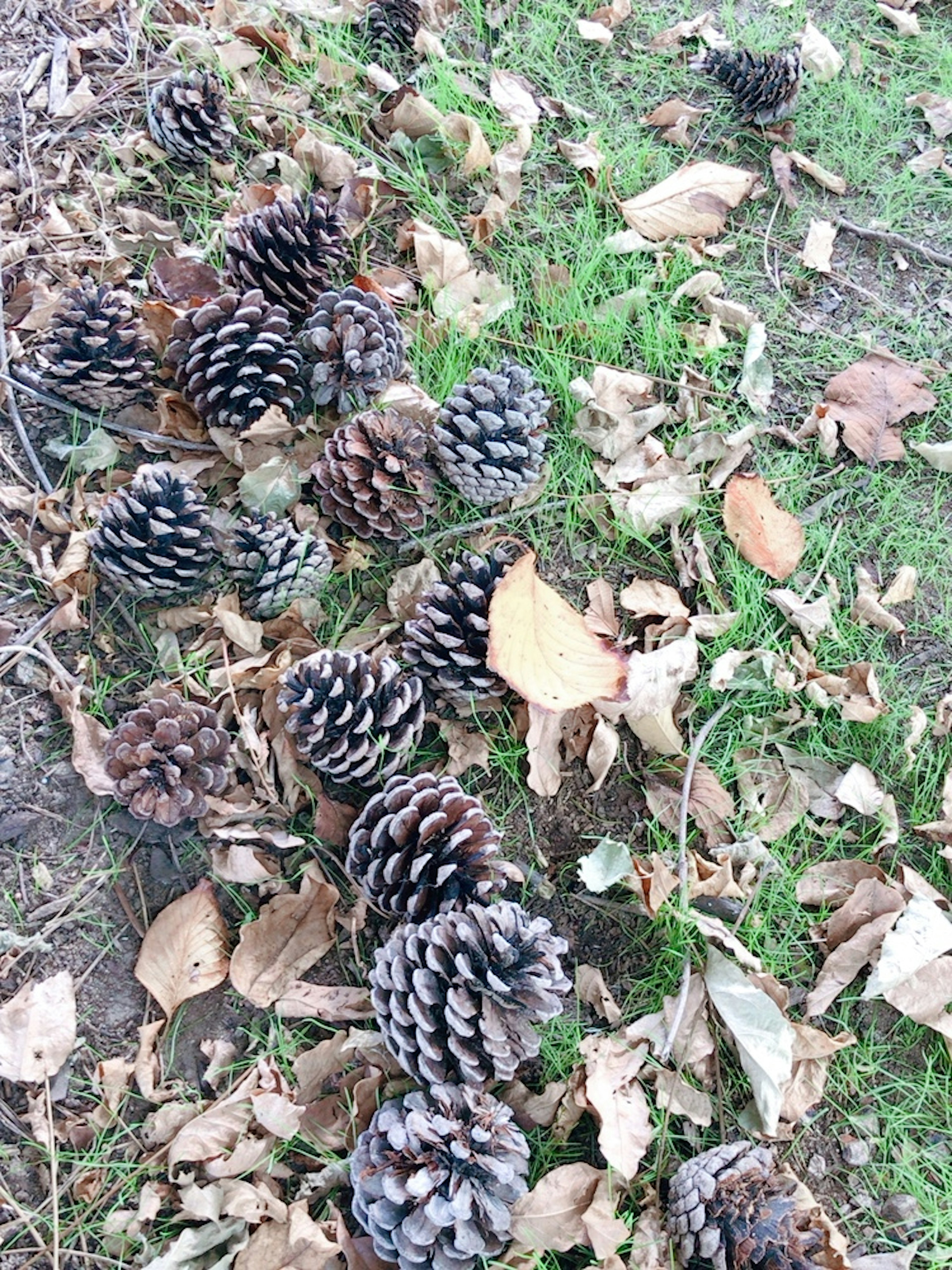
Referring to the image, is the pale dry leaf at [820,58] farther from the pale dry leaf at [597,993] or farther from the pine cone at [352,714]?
the pale dry leaf at [597,993]

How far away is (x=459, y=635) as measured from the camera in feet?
5.49

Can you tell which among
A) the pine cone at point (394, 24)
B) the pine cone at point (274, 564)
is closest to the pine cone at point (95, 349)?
the pine cone at point (274, 564)

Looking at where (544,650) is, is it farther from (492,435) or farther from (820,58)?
(820,58)

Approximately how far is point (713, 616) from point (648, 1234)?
1.06 meters

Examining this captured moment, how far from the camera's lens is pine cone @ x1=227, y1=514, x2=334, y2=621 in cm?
172

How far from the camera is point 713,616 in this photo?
1.88 m

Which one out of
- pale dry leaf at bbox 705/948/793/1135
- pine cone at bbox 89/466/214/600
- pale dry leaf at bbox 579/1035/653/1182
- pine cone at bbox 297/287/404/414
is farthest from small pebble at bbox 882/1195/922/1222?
pine cone at bbox 297/287/404/414

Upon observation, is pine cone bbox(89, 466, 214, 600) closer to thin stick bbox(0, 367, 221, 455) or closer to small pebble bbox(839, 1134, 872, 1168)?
thin stick bbox(0, 367, 221, 455)

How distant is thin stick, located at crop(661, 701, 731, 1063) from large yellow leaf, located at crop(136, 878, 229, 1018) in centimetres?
72

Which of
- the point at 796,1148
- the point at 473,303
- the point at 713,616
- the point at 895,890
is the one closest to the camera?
the point at 796,1148

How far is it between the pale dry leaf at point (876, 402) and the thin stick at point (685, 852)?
0.76m

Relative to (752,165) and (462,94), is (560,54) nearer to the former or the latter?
(462,94)

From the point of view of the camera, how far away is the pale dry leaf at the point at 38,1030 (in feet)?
4.63

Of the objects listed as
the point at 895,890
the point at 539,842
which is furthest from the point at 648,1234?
the point at 895,890
